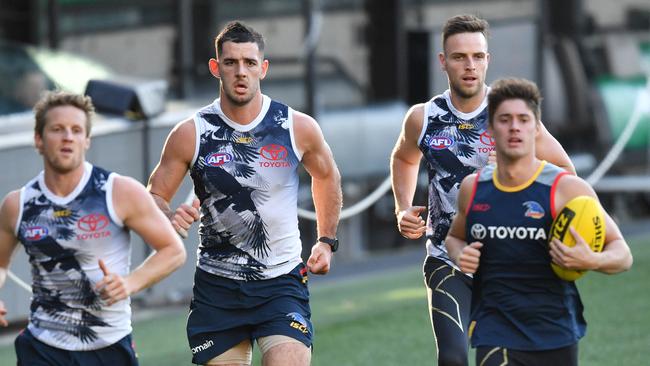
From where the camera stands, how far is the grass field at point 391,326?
10.7 m

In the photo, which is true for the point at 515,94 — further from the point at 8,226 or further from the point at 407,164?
the point at 8,226

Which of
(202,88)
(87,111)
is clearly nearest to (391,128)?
(202,88)

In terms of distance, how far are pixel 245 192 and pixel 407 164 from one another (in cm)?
126

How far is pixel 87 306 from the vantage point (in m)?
6.20

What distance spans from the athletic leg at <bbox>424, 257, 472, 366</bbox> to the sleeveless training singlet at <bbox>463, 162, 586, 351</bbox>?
1095 mm

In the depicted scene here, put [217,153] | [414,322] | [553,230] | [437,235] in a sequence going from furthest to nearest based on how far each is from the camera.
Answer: [414,322]
[437,235]
[217,153]
[553,230]

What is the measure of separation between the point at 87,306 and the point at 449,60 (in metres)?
2.52

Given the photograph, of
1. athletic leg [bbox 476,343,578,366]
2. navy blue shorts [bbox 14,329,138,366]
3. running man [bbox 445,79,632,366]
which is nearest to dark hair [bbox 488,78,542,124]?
running man [bbox 445,79,632,366]

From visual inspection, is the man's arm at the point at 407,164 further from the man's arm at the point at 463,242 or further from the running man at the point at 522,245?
the running man at the point at 522,245

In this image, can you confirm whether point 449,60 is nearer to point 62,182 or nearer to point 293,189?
point 293,189

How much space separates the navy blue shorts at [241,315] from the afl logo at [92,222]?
47.6 inches

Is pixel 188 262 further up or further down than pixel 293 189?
further down

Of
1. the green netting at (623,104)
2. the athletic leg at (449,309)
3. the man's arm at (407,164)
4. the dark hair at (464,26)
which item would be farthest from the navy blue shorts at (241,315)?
the green netting at (623,104)

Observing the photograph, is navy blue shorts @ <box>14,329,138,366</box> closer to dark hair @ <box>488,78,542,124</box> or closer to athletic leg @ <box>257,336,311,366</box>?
athletic leg @ <box>257,336,311,366</box>
